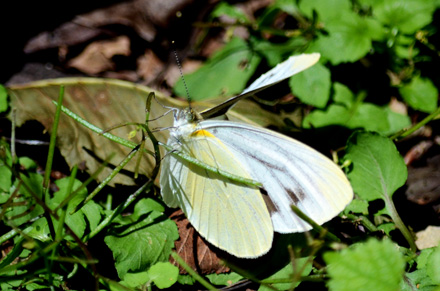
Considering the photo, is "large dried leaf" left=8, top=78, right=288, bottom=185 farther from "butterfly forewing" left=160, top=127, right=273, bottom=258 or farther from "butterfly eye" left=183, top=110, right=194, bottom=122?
"butterfly eye" left=183, top=110, right=194, bottom=122

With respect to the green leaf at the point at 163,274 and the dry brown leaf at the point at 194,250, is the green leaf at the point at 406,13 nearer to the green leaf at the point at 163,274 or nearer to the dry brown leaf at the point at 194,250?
the dry brown leaf at the point at 194,250

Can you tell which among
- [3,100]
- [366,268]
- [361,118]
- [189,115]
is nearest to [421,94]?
[361,118]

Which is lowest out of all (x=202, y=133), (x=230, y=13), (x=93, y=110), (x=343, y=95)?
(x=343, y=95)

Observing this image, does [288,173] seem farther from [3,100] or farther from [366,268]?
[3,100]

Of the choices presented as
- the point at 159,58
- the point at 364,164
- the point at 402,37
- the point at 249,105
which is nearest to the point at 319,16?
the point at 402,37

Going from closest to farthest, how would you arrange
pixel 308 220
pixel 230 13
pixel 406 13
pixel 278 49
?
pixel 308 220, pixel 406 13, pixel 278 49, pixel 230 13

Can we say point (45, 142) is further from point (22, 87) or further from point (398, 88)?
point (398, 88)
